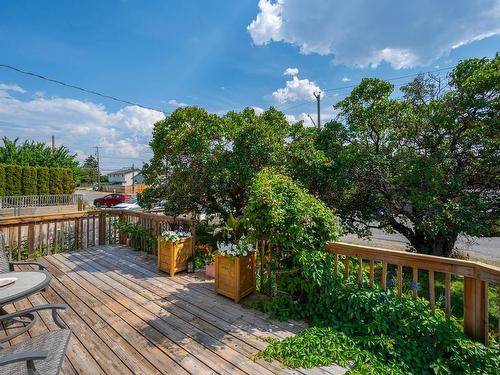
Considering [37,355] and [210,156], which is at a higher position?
[210,156]

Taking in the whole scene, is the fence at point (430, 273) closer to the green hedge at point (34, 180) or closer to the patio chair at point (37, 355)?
the patio chair at point (37, 355)

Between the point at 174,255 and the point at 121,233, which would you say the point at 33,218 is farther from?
the point at 174,255

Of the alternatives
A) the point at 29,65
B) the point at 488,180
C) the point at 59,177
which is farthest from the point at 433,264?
the point at 59,177

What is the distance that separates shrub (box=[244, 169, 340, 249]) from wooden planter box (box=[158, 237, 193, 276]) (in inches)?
66.3

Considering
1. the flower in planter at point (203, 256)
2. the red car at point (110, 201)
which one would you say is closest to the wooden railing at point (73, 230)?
the flower in planter at point (203, 256)

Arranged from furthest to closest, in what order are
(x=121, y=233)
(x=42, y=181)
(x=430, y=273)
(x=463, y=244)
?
(x=42, y=181) → (x=463, y=244) → (x=121, y=233) → (x=430, y=273)

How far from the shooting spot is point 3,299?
1.80m

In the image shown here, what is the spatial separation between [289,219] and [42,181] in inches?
848

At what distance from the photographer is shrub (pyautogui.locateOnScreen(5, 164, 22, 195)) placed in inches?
611

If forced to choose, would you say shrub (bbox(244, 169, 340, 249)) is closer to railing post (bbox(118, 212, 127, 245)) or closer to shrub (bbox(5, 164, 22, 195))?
railing post (bbox(118, 212, 127, 245))

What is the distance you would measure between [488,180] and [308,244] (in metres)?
4.06

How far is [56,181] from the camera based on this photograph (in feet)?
59.1

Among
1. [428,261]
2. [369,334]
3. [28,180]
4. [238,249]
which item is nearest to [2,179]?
[28,180]

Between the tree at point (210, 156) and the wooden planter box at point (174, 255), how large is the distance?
0.88 m
